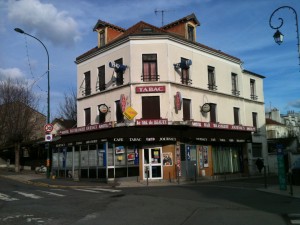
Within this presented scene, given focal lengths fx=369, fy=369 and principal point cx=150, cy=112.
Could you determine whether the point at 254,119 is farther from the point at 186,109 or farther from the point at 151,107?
the point at 151,107

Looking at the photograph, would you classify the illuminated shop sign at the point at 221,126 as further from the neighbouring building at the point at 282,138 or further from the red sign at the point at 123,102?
the red sign at the point at 123,102

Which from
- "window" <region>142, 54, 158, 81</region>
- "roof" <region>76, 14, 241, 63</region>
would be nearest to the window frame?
"roof" <region>76, 14, 241, 63</region>

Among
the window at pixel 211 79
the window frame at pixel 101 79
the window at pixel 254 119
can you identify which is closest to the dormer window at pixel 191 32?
the window at pixel 211 79

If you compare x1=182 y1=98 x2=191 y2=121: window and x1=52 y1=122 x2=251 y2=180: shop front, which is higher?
x1=182 y1=98 x2=191 y2=121: window

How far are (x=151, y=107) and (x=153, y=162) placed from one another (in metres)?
3.78

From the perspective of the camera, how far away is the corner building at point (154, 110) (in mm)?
24719

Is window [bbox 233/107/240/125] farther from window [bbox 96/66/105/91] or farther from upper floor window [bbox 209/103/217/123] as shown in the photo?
window [bbox 96/66/105/91]

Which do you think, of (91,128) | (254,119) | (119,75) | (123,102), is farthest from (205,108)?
(254,119)

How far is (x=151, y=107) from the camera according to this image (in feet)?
83.8

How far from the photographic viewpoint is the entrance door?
989 inches

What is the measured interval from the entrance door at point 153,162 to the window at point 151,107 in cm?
228

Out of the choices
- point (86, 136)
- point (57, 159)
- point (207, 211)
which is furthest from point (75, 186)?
point (207, 211)

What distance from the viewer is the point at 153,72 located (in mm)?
26094

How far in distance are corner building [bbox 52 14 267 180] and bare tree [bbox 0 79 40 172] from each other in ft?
20.1
